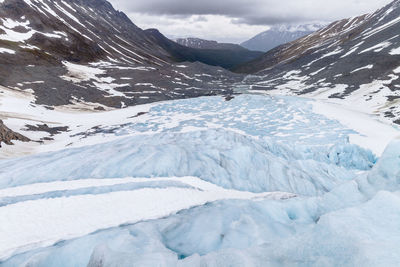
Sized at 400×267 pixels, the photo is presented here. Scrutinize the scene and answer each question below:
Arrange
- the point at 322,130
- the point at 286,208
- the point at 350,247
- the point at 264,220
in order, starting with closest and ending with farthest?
the point at 350,247, the point at 264,220, the point at 286,208, the point at 322,130

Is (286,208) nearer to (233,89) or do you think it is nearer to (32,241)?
(32,241)

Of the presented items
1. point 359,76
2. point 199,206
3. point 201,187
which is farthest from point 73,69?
point 199,206

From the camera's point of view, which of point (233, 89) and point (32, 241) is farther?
point (233, 89)

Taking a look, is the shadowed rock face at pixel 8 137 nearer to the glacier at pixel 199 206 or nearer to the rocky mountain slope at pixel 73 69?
the glacier at pixel 199 206

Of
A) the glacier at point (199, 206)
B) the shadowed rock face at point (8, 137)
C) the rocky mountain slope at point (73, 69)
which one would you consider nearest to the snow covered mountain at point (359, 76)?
the rocky mountain slope at point (73, 69)

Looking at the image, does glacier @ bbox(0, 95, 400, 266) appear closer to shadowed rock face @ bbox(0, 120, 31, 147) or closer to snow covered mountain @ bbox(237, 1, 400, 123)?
shadowed rock face @ bbox(0, 120, 31, 147)

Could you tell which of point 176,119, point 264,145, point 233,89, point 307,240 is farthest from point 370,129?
point 233,89
